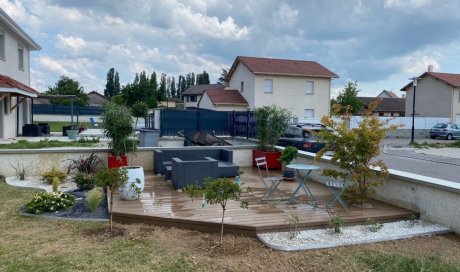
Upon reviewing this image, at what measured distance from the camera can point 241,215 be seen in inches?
220

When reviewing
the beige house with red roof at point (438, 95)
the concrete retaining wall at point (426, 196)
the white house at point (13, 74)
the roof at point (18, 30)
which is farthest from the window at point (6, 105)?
the beige house with red roof at point (438, 95)

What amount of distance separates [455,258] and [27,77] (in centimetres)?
2308

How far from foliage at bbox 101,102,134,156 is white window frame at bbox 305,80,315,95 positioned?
26177mm

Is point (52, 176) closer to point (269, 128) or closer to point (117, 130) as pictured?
point (117, 130)

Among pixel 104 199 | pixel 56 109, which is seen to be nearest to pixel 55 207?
pixel 104 199

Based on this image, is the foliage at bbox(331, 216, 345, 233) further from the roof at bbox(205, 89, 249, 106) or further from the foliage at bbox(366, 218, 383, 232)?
the roof at bbox(205, 89, 249, 106)

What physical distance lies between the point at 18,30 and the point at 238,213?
17.2m

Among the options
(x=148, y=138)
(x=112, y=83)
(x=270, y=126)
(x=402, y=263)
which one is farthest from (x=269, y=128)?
(x=112, y=83)

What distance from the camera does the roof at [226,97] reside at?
33.2 m

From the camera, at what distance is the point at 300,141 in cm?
1291

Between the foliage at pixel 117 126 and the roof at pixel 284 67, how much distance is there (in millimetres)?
23491

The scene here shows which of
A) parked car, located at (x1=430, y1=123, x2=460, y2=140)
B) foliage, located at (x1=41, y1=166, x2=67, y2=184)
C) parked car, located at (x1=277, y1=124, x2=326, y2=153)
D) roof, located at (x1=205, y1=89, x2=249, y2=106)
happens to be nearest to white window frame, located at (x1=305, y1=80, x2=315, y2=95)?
roof, located at (x1=205, y1=89, x2=249, y2=106)

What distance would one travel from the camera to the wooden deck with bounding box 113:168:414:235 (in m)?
5.21

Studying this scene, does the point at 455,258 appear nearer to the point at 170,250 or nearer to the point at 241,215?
the point at 241,215
